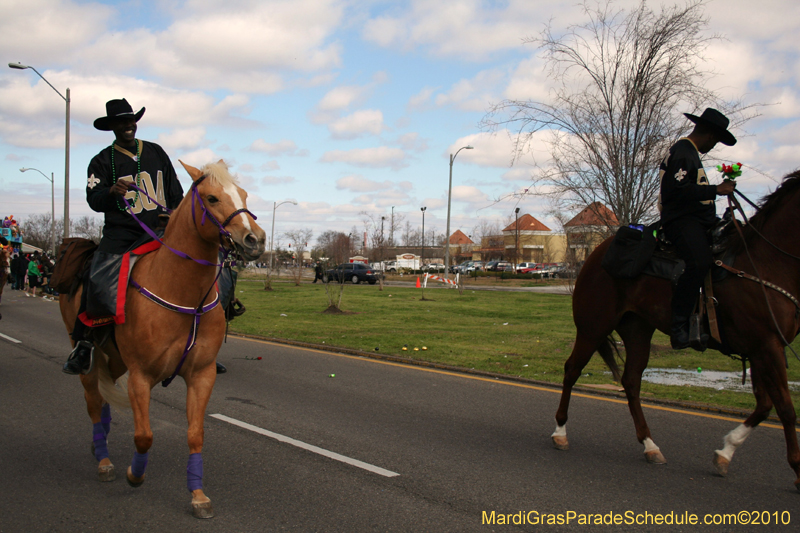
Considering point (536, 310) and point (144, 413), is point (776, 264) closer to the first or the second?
point (144, 413)

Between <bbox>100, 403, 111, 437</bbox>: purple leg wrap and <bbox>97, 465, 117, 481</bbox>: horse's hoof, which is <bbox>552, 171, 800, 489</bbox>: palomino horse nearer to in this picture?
<bbox>97, 465, 117, 481</bbox>: horse's hoof

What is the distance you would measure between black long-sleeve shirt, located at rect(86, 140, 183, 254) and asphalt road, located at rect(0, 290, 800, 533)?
6.52 feet

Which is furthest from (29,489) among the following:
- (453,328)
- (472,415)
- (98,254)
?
(453,328)

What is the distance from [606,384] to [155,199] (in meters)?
6.55

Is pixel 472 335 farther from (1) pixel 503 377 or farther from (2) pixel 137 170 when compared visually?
(2) pixel 137 170

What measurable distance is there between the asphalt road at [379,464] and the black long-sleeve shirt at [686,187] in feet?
7.26

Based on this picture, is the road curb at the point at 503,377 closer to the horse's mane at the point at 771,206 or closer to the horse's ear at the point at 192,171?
the horse's mane at the point at 771,206

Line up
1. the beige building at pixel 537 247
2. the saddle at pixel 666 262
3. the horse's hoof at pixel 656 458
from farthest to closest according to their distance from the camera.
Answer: the beige building at pixel 537 247, the horse's hoof at pixel 656 458, the saddle at pixel 666 262

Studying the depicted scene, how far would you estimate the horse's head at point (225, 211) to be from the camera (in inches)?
144

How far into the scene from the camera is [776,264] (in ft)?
15.9

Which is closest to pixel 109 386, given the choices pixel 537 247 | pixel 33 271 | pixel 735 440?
pixel 735 440

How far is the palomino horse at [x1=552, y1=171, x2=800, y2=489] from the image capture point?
4617 millimetres

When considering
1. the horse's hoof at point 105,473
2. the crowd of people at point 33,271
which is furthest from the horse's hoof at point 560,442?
the crowd of people at point 33,271

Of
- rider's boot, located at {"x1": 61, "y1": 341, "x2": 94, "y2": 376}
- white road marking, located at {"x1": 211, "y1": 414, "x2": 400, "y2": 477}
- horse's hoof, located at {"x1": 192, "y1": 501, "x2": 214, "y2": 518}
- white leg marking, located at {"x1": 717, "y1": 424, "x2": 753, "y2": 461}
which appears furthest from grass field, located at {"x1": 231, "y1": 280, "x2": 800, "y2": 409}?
rider's boot, located at {"x1": 61, "y1": 341, "x2": 94, "y2": 376}
